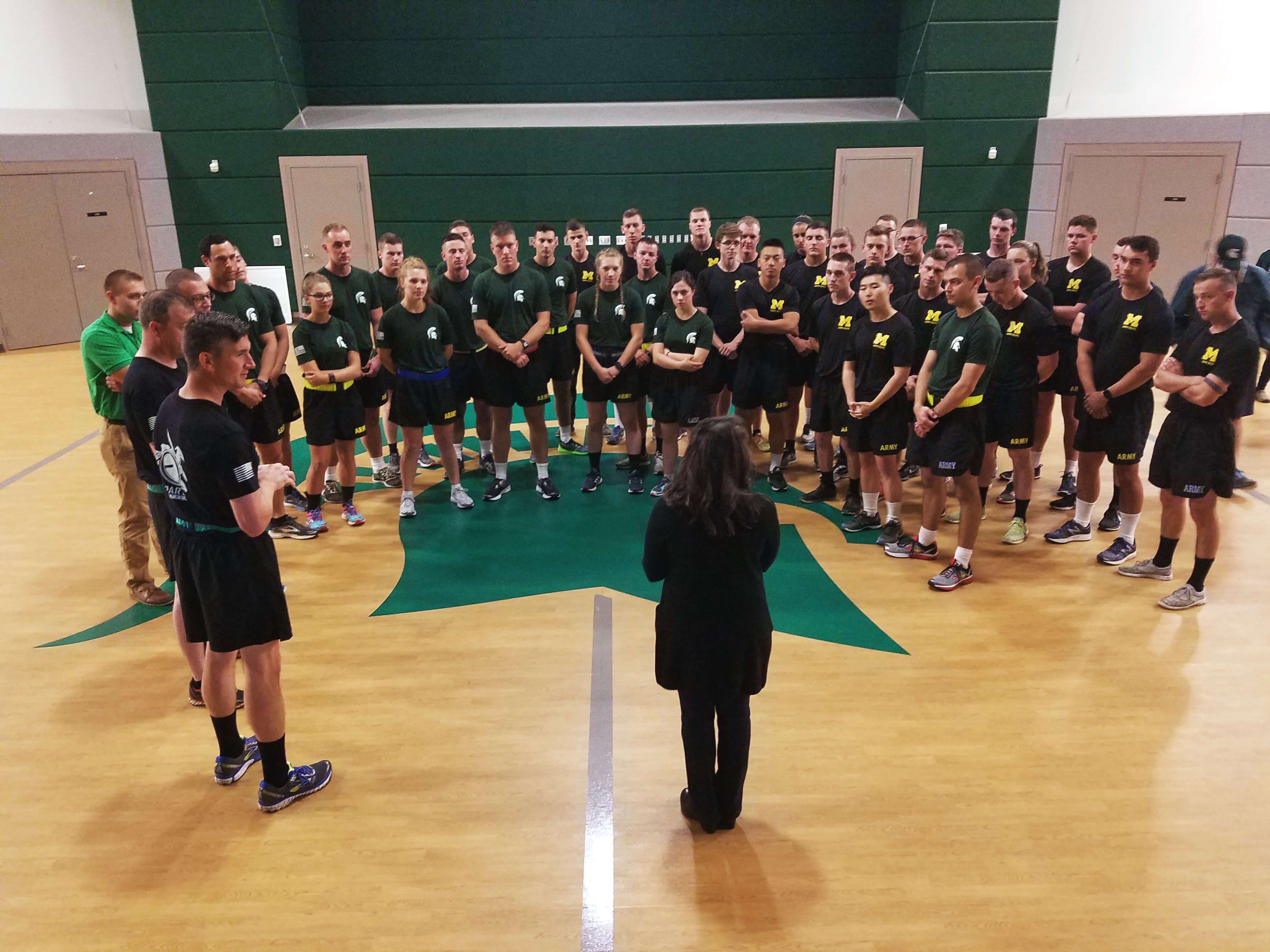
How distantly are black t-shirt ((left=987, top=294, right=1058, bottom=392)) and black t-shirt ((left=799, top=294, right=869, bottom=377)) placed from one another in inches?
32.4

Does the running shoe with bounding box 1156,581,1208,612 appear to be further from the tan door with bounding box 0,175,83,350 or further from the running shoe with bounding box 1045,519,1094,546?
the tan door with bounding box 0,175,83,350

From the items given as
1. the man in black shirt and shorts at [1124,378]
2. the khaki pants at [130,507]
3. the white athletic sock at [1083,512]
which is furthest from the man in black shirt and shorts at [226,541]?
the white athletic sock at [1083,512]

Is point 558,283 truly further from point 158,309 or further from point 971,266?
point 158,309

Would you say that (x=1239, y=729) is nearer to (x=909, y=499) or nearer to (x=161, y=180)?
(x=909, y=499)

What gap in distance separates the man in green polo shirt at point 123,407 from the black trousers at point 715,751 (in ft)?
9.31

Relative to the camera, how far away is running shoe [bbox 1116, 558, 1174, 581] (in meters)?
4.96

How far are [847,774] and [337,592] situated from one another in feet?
9.96

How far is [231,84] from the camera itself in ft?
38.4

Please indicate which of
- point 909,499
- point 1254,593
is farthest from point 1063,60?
point 1254,593

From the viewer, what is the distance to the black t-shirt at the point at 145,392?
3.36m

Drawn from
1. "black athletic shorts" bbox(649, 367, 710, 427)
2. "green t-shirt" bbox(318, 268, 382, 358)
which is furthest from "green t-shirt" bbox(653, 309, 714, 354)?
"green t-shirt" bbox(318, 268, 382, 358)

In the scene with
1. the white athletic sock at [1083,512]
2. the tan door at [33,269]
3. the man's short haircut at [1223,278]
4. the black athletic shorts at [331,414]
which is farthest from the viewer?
the tan door at [33,269]

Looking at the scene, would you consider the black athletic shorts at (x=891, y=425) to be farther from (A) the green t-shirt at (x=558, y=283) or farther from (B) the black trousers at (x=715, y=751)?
(B) the black trousers at (x=715, y=751)

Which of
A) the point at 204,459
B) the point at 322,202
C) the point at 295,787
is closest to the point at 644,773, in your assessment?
the point at 295,787
